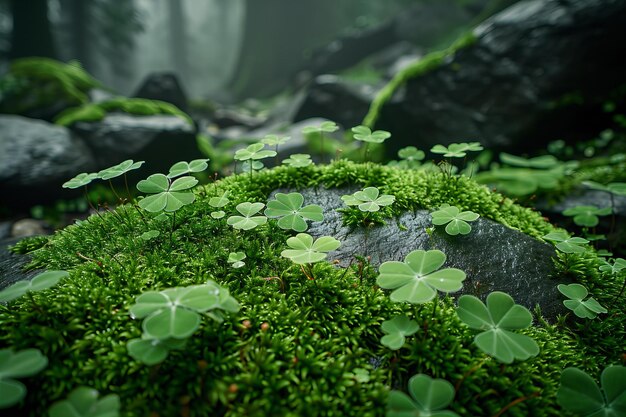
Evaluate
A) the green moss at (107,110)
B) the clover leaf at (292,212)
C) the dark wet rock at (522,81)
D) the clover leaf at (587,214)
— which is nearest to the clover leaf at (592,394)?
the clover leaf at (292,212)

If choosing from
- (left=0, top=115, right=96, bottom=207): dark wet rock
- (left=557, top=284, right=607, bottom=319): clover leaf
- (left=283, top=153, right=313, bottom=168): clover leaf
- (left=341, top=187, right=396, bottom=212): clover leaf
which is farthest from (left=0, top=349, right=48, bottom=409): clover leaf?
(left=0, top=115, right=96, bottom=207): dark wet rock

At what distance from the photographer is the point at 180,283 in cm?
157

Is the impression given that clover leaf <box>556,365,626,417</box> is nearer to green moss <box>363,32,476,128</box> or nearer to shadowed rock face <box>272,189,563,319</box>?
shadowed rock face <box>272,189,563,319</box>

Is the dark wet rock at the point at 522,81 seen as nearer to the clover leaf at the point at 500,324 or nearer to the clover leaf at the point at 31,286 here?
the clover leaf at the point at 500,324

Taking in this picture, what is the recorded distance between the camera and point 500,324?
1.33 meters

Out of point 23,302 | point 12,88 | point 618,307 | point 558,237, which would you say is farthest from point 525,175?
point 12,88

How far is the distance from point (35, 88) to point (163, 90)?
3499 mm

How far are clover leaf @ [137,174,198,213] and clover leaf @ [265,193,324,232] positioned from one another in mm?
420

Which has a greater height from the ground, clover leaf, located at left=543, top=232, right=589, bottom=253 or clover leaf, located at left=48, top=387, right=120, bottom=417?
clover leaf, located at left=543, top=232, right=589, bottom=253

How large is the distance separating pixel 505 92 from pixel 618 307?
3.89m

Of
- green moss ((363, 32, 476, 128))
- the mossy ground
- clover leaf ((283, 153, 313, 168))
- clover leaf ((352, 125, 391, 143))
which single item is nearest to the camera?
the mossy ground

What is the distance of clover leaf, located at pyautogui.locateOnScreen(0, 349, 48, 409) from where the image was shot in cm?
97

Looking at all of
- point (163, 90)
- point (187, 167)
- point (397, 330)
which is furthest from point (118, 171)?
point (163, 90)

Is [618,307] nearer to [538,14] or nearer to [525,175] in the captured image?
[525,175]
